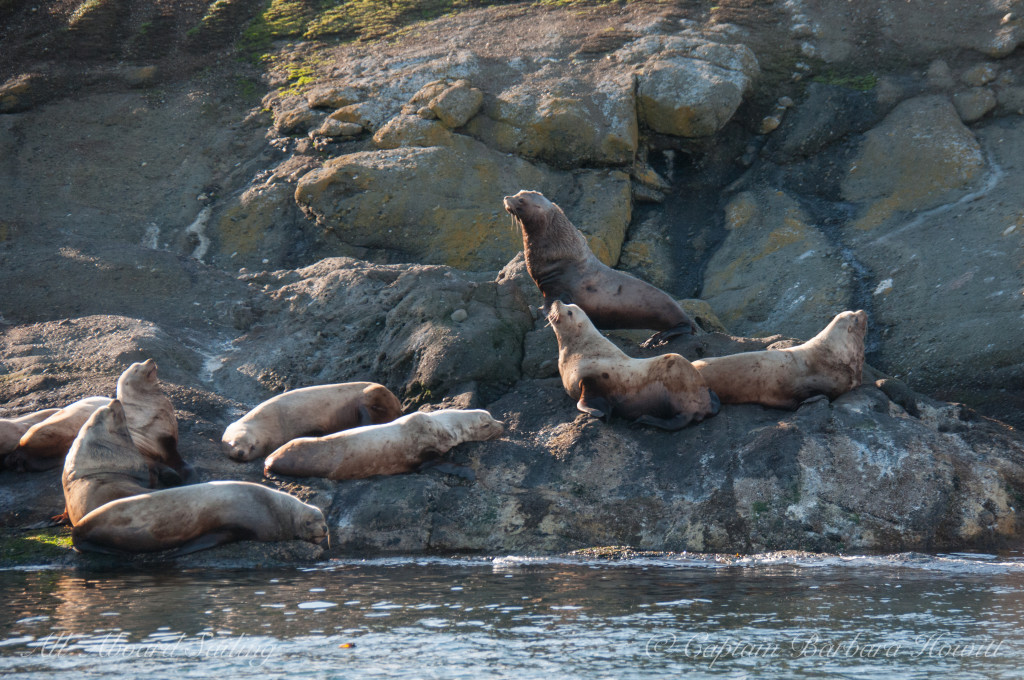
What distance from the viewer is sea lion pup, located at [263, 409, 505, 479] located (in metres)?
7.98

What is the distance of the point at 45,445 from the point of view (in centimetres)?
822

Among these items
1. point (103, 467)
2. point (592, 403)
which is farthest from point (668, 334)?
point (103, 467)

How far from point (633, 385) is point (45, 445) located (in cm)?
472

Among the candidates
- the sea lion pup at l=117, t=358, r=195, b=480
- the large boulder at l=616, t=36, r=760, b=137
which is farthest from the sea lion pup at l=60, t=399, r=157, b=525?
the large boulder at l=616, t=36, r=760, b=137

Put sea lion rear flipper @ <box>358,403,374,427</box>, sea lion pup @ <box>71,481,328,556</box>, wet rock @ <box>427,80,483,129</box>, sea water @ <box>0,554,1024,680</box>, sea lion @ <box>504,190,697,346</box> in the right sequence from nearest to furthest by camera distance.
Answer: sea water @ <box>0,554,1024,680</box> < sea lion pup @ <box>71,481,328,556</box> < sea lion rear flipper @ <box>358,403,374,427</box> < sea lion @ <box>504,190,697,346</box> < wet rock @ <box>427,80,483,129</box>

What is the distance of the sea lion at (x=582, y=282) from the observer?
32.6 ft

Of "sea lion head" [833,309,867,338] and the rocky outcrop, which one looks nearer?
the rocky outcrop

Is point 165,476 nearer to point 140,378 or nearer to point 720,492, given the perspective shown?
point 140,378

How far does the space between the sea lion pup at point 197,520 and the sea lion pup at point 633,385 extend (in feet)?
8.19

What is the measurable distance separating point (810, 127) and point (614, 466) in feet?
32.4

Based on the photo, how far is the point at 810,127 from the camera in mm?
16000

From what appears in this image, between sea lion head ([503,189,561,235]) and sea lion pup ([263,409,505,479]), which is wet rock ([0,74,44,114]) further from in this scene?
sea lion pup ([263,409,505,479])

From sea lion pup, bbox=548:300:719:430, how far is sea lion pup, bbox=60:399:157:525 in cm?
345

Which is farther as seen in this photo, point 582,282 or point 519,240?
point 519,240
